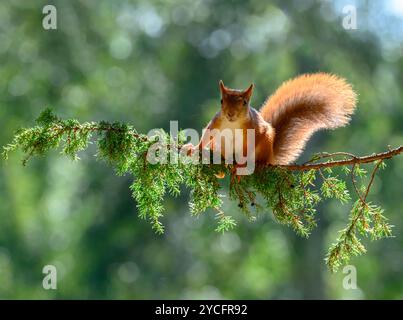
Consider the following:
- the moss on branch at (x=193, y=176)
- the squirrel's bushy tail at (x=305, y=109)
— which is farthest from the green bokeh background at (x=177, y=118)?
the moss on branch at (x=193, y=176)

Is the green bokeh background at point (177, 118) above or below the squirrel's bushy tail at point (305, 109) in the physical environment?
above

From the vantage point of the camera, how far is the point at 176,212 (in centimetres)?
1045

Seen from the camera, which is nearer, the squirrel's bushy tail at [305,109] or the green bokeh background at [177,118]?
the squirrel's bushy tail at [305,109]

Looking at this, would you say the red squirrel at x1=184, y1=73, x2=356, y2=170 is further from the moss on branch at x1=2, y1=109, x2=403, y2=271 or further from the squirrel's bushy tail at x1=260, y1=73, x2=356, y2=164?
the moss on branch at x1=2, y1=109, x2=403, y2=271

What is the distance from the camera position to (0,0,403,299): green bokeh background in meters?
10.4

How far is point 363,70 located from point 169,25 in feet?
10.9

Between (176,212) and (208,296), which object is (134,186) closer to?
(176,212)

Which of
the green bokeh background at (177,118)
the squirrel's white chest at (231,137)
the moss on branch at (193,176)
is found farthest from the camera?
the green bokeh background at (177,118)

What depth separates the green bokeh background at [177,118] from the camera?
34.0ft

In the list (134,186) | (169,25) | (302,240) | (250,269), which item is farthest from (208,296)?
(134,186)

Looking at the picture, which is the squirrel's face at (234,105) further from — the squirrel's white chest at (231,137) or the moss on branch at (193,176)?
the moss on branch at (193,176)

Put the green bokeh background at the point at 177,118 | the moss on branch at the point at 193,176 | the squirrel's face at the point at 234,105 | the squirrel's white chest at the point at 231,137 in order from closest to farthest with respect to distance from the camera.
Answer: the moss on branch at the point at 193,176, the squirrel's white chest at the point at 231,137, the squirrel's face at the point at 234,105, the green bokeh background at the point at 177,118

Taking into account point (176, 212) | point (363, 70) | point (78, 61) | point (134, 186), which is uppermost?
point (78, 61)

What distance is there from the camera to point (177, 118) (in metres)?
10.2
